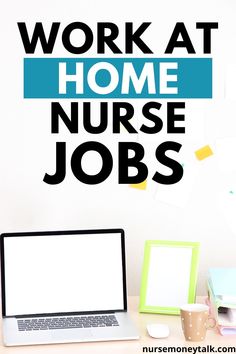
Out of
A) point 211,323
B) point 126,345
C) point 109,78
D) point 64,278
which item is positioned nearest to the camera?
point 126,345

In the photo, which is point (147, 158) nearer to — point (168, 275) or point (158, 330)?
point (168, 275)

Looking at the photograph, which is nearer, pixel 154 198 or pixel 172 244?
pixel 172 244

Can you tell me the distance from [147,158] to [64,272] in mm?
487

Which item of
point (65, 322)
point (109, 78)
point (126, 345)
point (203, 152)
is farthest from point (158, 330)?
point (109, 78)

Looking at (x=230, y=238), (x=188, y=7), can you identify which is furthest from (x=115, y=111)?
(x=230, y=238)

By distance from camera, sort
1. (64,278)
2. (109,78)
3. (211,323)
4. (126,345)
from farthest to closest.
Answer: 1. (109,78)
2. (64,278)
3. (211,323)
4. (126,345)

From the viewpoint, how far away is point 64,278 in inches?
82.7

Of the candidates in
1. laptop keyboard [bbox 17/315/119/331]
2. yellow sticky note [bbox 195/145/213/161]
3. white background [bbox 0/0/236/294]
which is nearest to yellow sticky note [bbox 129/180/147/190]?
white background [bbox 0/0/236/294]

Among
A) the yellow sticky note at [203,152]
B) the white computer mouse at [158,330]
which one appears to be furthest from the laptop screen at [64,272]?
the yellow sticky note at [203,152]

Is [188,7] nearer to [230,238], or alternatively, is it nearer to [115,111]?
[115,111]

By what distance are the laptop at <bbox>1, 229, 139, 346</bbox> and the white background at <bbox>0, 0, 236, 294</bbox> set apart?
0.71ft

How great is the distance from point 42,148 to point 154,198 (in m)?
0.41

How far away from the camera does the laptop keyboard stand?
1.95m

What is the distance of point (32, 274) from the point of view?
6.84 ft
